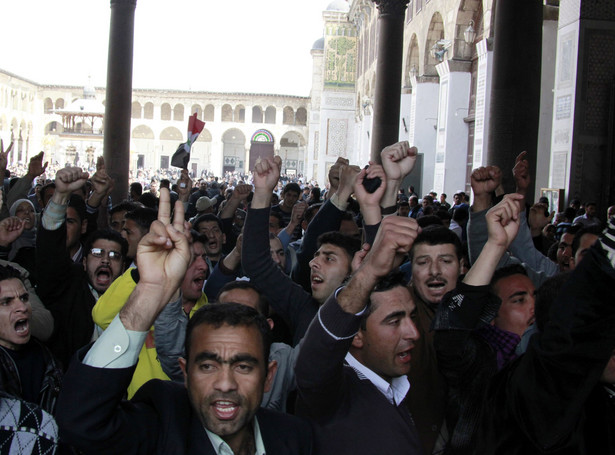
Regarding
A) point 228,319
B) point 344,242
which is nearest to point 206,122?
point 344,242

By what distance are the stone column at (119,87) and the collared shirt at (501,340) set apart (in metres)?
8.02

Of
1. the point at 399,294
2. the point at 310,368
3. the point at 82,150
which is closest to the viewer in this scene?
the point at 310,368

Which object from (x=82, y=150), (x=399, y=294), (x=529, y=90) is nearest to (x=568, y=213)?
(x=529, y=90)

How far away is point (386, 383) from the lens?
6.65ft

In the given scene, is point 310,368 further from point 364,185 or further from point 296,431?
point 364,185

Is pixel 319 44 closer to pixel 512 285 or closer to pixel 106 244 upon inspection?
pixel 106 244

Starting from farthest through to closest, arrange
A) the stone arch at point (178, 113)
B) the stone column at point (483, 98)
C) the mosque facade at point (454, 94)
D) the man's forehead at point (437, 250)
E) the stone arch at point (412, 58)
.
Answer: the stone arch at point (178, 113), the stone arch at point (412, 58), the stone column at point (483, 98), the mosque facade at point (454, 94), the man's forehead at point (437, 250)

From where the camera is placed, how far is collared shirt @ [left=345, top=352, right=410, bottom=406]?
203 centimetres

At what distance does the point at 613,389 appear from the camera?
1.63m

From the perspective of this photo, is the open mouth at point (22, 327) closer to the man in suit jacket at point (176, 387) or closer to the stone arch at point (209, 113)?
the man in suit jacket at point (176, 387)

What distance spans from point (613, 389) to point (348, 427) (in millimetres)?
701

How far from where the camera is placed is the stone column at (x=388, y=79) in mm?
9539

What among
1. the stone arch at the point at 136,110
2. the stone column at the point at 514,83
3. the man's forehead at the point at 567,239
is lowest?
the man's forehead at the point at 567,239

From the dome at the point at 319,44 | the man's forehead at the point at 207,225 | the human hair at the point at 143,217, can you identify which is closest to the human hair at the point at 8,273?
the human hair at the point at 143,217
